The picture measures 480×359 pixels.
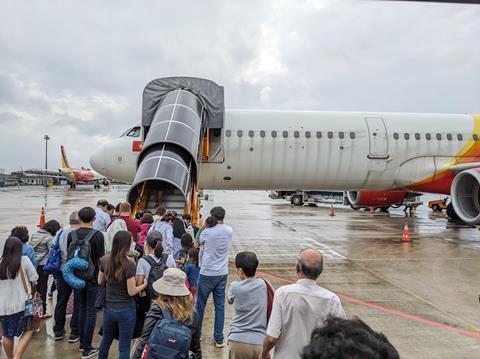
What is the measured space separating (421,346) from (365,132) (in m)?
9.76

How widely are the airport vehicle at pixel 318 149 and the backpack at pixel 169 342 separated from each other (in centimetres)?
916

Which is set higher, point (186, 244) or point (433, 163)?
point (433, 163)

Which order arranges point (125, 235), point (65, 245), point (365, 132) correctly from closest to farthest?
point (125, 235) < point (65, 245) < point (365, 132)

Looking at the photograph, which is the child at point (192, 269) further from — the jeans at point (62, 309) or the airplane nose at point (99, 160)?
the airplane nose at point (99, 160)

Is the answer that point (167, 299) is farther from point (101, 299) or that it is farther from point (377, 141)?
point (377, 141)

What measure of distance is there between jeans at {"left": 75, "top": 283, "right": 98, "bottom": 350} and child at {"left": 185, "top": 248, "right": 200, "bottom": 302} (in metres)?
1.13

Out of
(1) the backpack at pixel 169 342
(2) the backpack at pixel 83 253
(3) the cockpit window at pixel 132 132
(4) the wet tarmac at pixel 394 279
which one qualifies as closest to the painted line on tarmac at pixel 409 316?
(4) the wet tarmac at pixel 394 279

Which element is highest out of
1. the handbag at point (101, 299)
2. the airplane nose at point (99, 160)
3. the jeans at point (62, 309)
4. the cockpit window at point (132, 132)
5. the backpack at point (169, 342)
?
the cockpit window at point (132, 132)

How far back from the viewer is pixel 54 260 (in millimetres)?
4473

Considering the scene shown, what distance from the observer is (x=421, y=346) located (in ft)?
14.4

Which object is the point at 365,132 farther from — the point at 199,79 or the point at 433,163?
the point at 199,79

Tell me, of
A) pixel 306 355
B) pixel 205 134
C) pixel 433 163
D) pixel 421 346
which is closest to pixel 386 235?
pixel 433 163

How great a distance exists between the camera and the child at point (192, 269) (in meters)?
4.84

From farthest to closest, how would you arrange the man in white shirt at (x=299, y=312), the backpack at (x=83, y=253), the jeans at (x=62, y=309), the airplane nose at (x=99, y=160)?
the airplane nose at (x=99, y=160) < the jeans at (x=62, y=309) < the backpack at (x=83, y=253) < the man in white shirt at (x=299, y=312)
